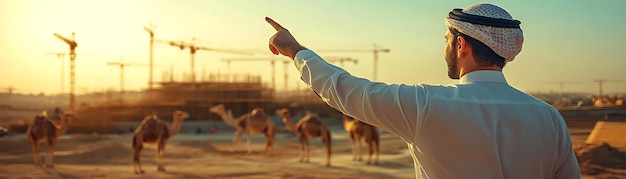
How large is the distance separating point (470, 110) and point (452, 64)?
22 cm

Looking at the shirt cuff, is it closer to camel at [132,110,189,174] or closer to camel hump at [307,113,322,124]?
camel at [132,110,189,174]

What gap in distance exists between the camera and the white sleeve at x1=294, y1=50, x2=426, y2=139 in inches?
67.5

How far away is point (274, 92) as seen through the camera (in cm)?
5209

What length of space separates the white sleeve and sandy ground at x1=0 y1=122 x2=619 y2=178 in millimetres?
11509

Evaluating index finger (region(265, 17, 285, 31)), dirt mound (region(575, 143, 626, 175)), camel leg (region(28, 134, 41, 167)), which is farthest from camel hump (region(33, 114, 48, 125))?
index finger (region(265, 17, 285, 31))

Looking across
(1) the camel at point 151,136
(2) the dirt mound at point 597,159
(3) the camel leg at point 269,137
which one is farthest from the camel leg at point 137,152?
(2) the dirt mound at point 597,159

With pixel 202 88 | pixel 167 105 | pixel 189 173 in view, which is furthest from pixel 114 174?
pixel 202 88

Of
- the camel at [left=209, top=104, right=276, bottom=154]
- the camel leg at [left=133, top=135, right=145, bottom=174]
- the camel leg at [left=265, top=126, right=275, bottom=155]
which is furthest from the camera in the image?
the camel at [left=209, top=104, right=276, bottom=154]

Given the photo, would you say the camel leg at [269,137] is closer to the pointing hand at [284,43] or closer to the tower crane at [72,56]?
the pointing hand at [284,43]

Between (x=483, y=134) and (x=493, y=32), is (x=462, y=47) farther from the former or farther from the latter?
(x=483, y=134)

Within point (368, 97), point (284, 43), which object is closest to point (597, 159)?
point (284, 43)

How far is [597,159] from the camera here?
14.0 m

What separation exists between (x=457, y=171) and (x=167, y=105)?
40.1 meters

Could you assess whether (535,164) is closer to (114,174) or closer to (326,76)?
(326,76)
